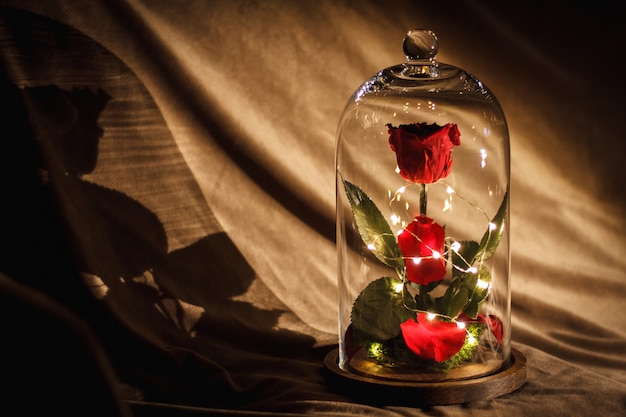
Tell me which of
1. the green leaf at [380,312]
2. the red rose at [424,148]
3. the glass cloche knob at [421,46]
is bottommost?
the green leaf at [380,312]

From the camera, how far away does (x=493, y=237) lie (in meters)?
1.49

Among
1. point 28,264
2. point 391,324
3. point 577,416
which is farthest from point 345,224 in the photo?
point 28,264

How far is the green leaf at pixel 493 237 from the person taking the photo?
57.9 inches

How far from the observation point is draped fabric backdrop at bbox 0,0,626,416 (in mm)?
1638

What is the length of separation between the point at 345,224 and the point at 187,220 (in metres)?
0.48

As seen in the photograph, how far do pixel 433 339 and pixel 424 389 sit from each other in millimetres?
77

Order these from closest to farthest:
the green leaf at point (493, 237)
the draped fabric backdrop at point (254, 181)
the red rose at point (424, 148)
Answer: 1. the red rose at point (424, 148)
2. the green leaf at point (493, 237)
3. the draped fabric backdrop at point (254, 181)

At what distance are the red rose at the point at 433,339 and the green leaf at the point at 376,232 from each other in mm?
106

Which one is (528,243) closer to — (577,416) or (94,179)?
(577,416)

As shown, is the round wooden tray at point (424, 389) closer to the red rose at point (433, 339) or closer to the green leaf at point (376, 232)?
the red rose at point (433, 339)

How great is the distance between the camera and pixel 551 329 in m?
1.92

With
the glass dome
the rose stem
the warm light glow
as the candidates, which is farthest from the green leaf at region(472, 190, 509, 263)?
the warm light glow

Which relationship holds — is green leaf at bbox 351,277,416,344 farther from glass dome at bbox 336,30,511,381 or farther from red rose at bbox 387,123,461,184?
red rose at bbox 387,123,461,184

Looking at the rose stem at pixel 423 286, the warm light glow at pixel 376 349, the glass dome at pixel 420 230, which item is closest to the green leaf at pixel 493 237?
the glass dome at pixel 420 230
